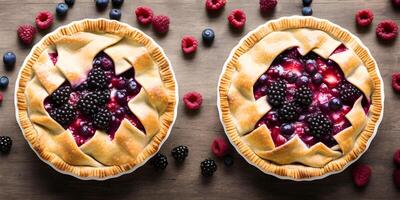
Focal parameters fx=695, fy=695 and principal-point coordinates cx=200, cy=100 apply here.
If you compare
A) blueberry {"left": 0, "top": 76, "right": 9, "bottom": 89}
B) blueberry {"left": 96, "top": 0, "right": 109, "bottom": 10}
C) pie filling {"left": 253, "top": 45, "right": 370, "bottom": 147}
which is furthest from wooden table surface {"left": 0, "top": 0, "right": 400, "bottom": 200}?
pie filling {"left": 253, "top": 45, "right": 370, "bottom": 147}

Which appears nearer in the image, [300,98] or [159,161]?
[300,98]

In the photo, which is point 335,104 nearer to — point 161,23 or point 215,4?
point 215,4

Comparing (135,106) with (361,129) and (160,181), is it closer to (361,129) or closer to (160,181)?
(160,181)

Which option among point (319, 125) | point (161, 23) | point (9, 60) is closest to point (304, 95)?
point (319, 125)

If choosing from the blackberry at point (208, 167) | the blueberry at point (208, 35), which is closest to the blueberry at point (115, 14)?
the blueberry at point (208, 35)

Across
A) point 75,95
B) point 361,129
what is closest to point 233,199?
point 361,129

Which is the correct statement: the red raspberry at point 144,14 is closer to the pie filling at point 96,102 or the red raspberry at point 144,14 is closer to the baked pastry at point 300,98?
the pie filling at point 96,102

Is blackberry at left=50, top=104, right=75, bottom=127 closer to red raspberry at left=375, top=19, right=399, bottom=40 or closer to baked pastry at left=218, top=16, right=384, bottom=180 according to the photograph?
baked pastry at left=218, top=16, right=384, bottom=180
